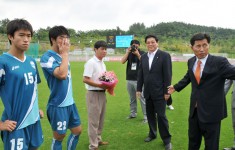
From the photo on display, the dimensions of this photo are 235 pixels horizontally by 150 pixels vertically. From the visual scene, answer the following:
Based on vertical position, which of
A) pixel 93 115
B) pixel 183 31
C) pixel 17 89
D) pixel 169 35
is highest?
pixel 183 31

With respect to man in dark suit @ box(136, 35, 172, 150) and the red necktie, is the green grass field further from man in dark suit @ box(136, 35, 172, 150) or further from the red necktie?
the red necktie

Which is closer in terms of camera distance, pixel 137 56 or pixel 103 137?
pixel 103 137

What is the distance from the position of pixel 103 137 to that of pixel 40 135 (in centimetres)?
281

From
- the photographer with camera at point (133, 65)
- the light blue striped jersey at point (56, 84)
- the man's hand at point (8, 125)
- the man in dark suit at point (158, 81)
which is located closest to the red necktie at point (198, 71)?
the man in dark suit at point (158, 81)

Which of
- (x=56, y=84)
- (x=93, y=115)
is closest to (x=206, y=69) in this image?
(x=56, y=84)

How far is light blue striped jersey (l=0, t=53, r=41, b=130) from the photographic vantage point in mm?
2740

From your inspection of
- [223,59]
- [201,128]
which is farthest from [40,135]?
[223,59]

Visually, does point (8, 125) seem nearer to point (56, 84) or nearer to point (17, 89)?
→ point (17, 89)

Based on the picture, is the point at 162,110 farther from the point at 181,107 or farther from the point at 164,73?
the point at 181,107

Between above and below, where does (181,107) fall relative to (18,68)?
below

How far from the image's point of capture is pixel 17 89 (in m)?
2.79

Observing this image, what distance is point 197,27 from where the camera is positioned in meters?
92.3

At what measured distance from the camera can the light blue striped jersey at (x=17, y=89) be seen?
Answer: 2.74 metres

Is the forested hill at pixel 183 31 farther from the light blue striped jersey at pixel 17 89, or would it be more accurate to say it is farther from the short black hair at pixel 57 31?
the light blue striped jersey at pixel 17 89
